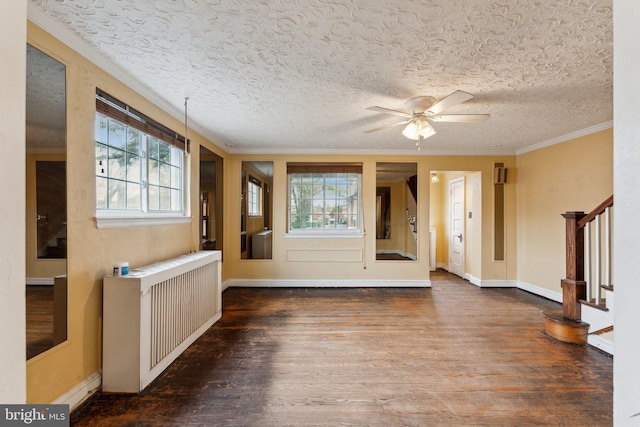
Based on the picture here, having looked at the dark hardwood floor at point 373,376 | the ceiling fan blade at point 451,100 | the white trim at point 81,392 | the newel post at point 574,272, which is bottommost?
the dark hardwood floor at point 373,376

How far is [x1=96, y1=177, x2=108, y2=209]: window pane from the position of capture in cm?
210

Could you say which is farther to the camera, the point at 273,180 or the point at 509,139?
the point at 273,180

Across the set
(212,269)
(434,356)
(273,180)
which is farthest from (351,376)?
(273,180)

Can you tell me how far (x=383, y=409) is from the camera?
1886 mm

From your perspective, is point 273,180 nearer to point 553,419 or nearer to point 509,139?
point 509,139

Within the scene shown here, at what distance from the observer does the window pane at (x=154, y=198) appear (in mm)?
2734

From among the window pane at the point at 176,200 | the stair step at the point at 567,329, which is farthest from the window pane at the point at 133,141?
the stair step at the point at 567,329

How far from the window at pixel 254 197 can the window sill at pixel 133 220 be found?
75.4 inches

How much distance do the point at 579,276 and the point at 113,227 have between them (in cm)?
454

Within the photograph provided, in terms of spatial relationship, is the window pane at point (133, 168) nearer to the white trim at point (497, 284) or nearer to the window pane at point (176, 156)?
the window pane at point (176, 156)

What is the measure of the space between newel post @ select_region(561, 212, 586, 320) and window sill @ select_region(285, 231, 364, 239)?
110 inches

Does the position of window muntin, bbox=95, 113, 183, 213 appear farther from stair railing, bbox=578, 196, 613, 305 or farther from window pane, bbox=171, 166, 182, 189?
stair railing, bbox=578, 196, 613, 305

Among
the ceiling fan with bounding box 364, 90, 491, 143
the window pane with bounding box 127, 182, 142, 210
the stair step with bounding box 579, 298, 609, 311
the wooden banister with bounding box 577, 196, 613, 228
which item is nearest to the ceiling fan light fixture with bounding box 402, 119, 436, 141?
the ceiling fan with bounding box 364, 90, 491, 143

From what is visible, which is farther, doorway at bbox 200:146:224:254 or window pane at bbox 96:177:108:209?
doorway at bbox 200:146:224:254
